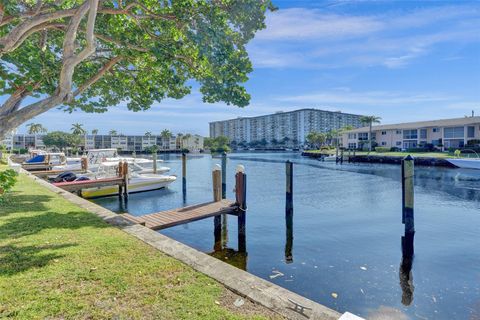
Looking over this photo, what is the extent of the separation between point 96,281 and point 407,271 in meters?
8.65

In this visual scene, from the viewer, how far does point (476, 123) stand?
5731cm

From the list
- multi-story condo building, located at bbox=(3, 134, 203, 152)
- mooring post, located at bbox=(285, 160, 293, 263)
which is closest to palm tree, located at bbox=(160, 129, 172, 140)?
multi-story condo building, located at bbox=(3, 134, 203, 152)

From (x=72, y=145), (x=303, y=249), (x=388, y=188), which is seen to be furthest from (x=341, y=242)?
(x=72, y=145)

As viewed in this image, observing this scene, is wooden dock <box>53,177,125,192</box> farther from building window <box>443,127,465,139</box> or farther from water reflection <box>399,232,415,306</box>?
building window <box>443,127,465,139</box>

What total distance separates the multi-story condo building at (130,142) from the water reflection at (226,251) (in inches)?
4953

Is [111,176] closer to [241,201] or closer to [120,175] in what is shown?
[120,175]

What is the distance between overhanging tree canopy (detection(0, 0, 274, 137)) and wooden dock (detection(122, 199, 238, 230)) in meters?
4.23

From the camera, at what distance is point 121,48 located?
8562 millimetres

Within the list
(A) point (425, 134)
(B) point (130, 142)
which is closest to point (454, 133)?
(A) point (425, 134)

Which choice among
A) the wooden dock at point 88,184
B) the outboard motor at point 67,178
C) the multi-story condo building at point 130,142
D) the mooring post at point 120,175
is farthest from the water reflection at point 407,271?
the multi-story condo building at point 130,142

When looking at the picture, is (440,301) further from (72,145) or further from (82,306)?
(72,145)

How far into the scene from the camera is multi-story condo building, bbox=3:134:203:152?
13675cm

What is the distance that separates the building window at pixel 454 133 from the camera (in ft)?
197

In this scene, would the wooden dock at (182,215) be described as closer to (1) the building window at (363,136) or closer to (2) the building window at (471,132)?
(2) the building window at (471,132)
